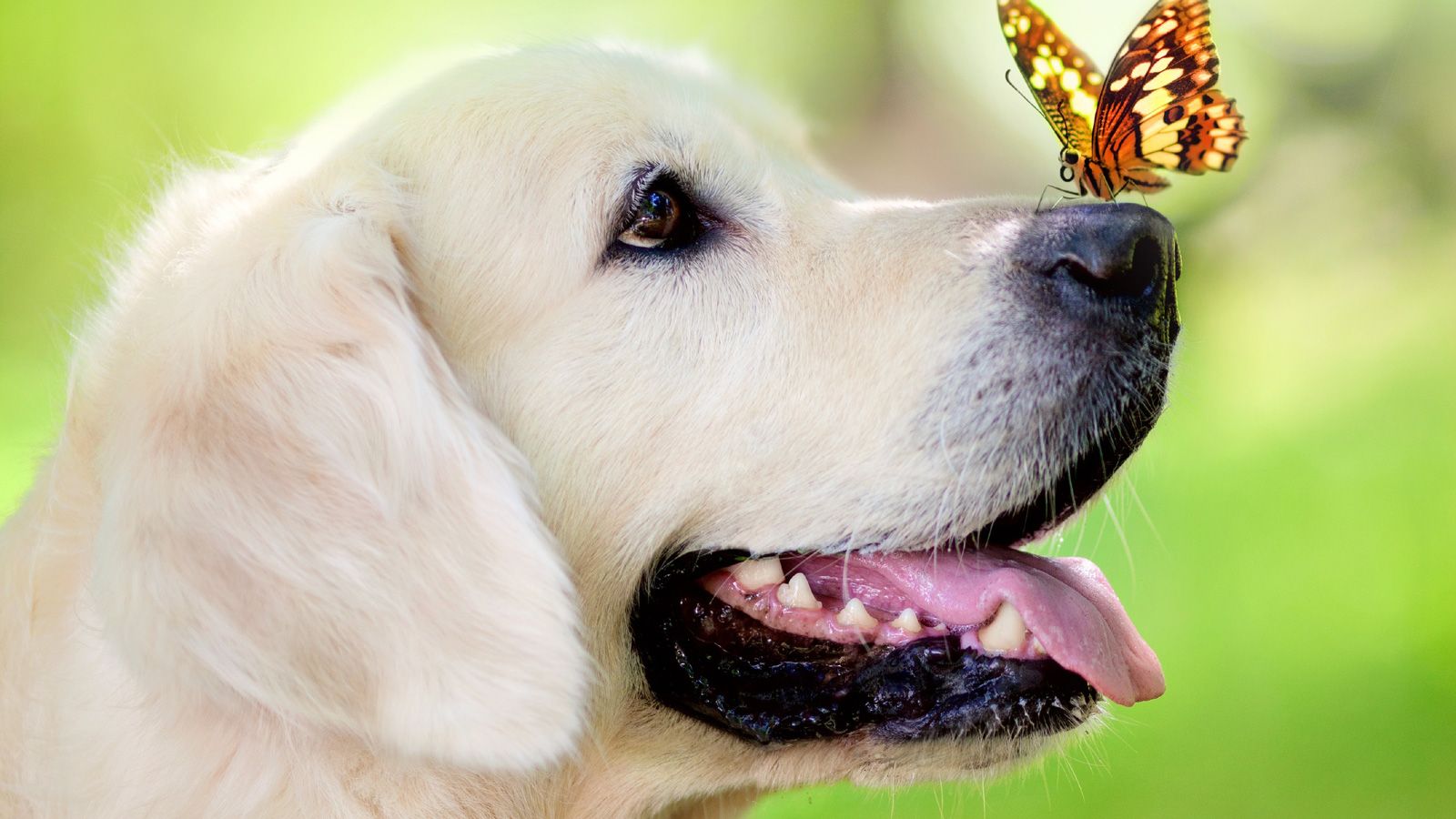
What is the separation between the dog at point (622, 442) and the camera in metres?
1.63

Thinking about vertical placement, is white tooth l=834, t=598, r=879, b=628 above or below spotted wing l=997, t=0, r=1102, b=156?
below

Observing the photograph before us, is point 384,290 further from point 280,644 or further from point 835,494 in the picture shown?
point 835,494

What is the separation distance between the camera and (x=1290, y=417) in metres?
5.84

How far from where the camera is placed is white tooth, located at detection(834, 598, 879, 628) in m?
1.91

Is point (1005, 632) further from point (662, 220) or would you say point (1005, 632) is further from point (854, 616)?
point (662, 220)

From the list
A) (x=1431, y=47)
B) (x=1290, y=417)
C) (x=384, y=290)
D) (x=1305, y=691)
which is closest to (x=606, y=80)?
(x=384, y=290)

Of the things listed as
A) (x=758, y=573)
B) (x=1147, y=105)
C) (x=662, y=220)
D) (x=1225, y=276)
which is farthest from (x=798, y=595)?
(x=1225, y=276)

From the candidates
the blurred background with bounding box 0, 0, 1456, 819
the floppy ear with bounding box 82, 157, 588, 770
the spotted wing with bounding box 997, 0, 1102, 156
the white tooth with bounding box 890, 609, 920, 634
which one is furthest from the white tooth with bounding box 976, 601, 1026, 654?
the blurred background with bounding box 0, 0, 1456, 819

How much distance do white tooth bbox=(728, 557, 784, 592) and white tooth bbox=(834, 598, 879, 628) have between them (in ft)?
0.40

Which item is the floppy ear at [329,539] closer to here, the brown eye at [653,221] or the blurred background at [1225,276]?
the brown eye at [653,221]

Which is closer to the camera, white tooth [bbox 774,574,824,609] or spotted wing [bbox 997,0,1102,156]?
white tooth [bbox 774,574,824,609]

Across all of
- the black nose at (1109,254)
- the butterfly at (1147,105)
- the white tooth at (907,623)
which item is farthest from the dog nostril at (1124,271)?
the white tooth at (907,623)

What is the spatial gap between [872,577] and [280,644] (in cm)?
96

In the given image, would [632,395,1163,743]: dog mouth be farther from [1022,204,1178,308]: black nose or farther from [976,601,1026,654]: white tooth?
[1022,204,1178,308]: black nose
